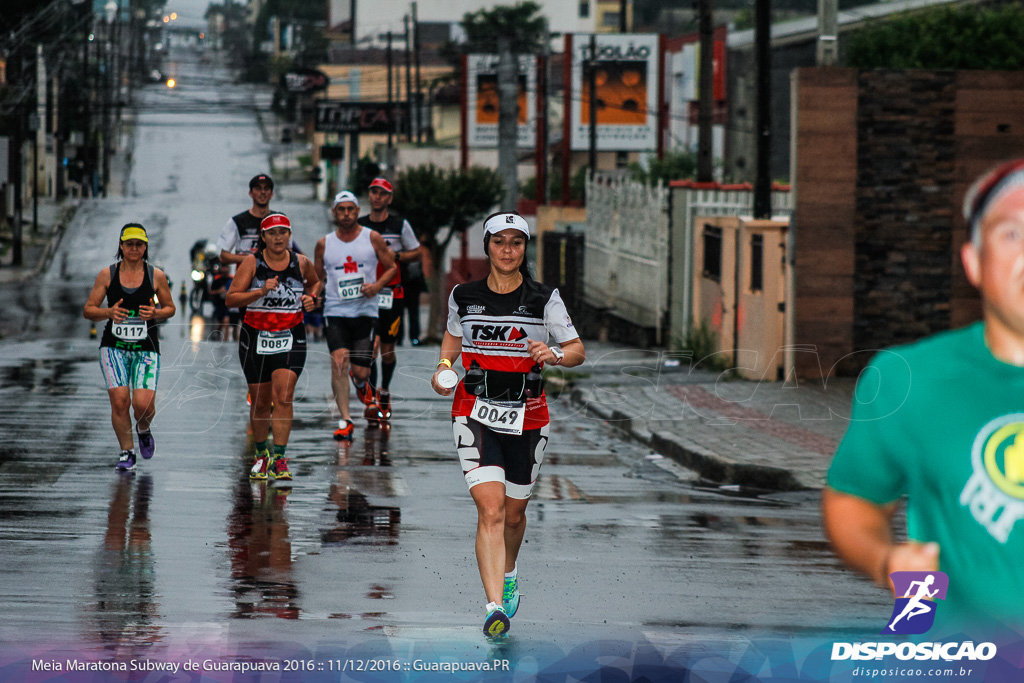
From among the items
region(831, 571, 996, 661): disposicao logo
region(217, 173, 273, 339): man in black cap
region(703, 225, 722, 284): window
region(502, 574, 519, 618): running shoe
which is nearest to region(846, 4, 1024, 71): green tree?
region(703, 225, 722, 284): window

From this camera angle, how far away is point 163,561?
8.41 meters

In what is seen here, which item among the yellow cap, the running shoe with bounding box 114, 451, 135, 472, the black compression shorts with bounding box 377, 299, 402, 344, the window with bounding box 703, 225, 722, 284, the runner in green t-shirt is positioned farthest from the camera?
the window with bounding box 703, 225, 722, 284

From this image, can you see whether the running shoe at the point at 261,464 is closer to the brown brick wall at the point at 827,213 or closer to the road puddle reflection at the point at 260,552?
the road puddle reflection at the point at 260,552

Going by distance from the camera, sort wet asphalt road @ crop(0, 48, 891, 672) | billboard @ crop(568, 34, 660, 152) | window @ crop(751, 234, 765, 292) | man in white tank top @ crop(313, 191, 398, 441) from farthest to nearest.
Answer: billboard @ crop(568, 34, 660, 152), window @ crop(751, 234, 765, 292), man in white tank top @ crop(313, 191, 398, 441), wet asphalt road @ crop(0, 48, 891, 672)

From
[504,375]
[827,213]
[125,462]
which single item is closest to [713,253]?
[827,213]

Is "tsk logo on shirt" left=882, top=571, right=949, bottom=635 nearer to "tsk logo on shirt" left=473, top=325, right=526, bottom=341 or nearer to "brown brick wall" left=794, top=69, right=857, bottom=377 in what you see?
"tsk logo on shirt" left=473, top=325, right=526, bottom=341

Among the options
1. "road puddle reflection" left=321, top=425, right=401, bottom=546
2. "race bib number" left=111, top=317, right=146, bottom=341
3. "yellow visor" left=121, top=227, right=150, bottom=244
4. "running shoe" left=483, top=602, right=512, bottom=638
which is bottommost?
"road puddle reflection" left=321, top=425, right=401, bottom=546

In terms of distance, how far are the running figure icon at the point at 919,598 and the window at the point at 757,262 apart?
1687 centimetres

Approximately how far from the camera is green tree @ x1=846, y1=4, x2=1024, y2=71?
32.2 meters

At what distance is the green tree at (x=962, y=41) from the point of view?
106 feet

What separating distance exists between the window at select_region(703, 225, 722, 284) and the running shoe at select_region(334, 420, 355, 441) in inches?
367

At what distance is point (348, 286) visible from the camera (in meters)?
13.5

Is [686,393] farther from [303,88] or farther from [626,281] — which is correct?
[303,88]

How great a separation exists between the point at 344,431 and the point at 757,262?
8231mm
